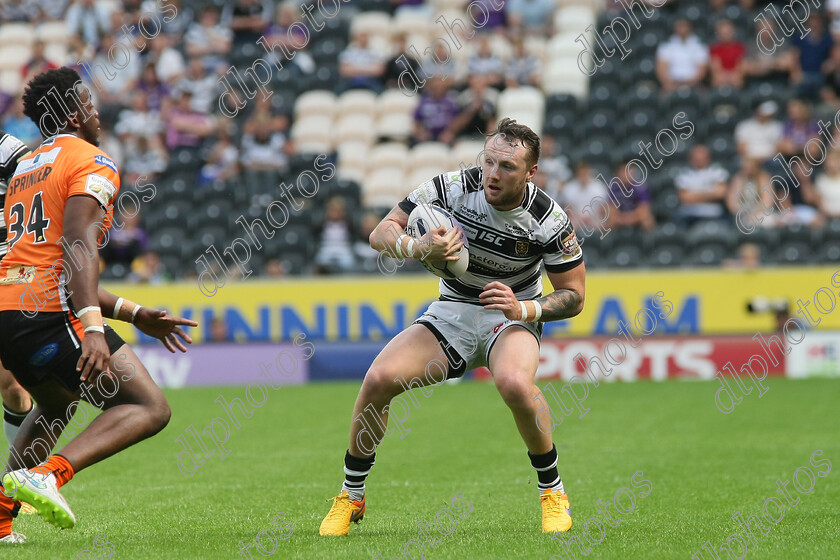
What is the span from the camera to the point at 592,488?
25.3 ft

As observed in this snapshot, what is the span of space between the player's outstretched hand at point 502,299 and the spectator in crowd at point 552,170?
10673 millimetres

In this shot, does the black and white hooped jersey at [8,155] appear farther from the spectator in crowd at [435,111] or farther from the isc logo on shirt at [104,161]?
the spectator in crowd at [435,111]

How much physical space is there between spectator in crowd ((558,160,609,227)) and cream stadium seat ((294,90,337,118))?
→ 5411 millimetres

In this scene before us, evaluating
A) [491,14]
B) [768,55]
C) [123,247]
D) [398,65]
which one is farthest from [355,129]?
[768,55]

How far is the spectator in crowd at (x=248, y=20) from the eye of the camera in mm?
21000

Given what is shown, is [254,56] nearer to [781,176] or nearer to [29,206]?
[781,176]

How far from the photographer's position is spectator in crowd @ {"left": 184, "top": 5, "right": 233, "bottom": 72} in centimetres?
2070

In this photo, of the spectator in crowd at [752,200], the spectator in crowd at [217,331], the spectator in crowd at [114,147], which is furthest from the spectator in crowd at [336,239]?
the spectator in crowd at [752,200]

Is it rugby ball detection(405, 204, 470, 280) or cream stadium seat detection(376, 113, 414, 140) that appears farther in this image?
cream stadium seat detection(376, 113, 414, 140)

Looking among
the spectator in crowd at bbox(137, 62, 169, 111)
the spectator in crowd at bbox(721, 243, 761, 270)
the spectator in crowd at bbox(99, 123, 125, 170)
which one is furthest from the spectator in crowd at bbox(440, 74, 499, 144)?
the spectator in crowd at bbox(99, 123, 125, 170)

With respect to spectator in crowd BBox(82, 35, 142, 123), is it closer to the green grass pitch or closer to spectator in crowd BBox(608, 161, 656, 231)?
the green grass pitch

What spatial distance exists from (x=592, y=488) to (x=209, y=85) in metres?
13.8

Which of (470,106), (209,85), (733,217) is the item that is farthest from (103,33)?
(733,217)

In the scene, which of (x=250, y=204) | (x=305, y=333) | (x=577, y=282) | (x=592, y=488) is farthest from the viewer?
(x=250, y=204)
